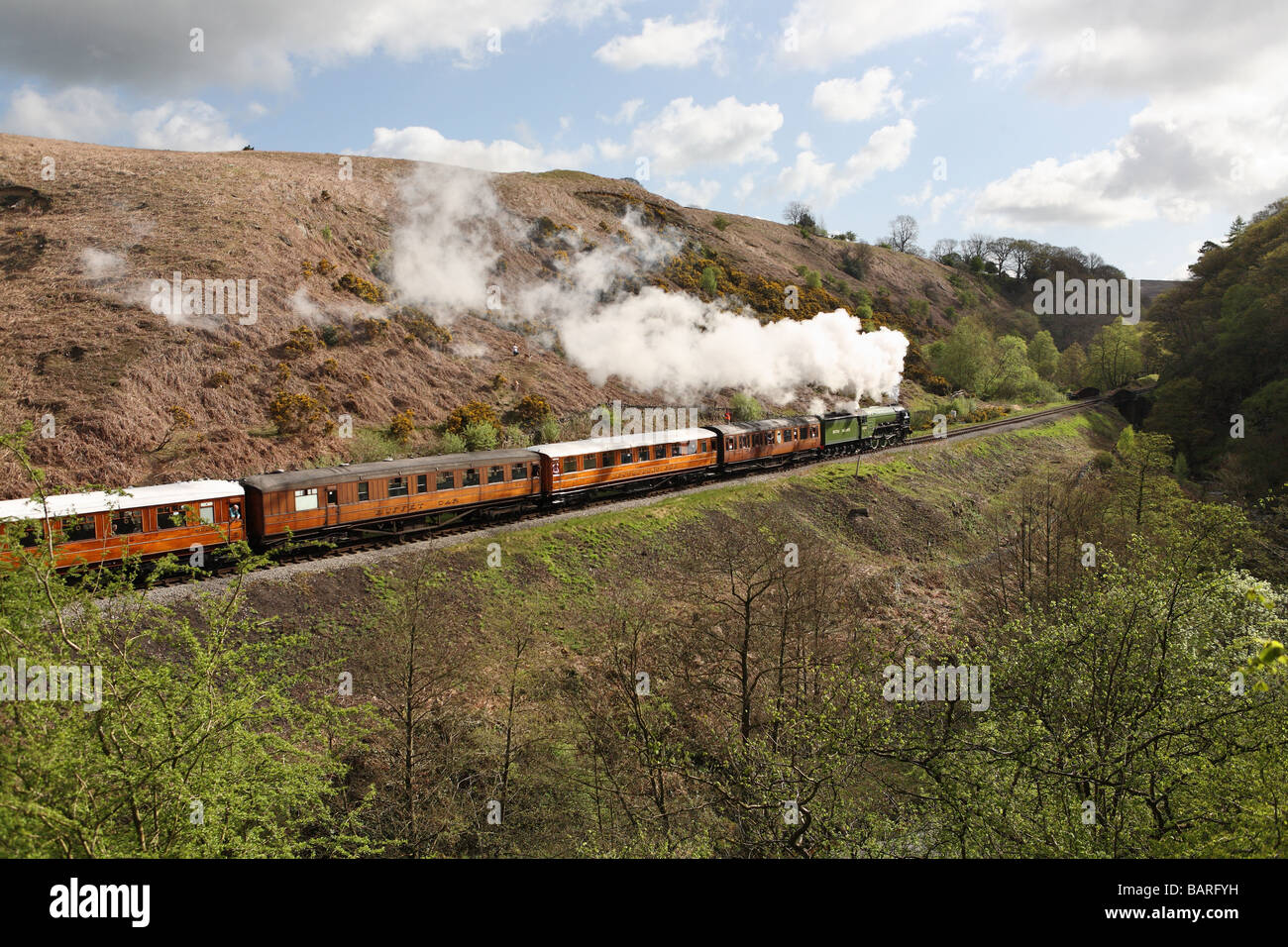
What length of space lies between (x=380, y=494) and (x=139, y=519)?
7090mm

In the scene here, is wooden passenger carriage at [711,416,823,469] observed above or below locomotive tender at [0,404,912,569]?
above

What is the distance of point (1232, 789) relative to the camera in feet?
32.4

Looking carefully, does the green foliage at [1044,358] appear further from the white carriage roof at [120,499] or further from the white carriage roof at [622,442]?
the white carriage roof at [120,499]

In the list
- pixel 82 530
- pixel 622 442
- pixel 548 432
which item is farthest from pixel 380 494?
pixel 548 432

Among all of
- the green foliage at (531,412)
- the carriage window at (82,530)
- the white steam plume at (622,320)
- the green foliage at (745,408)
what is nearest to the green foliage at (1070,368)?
the white steam plume at (622,320)

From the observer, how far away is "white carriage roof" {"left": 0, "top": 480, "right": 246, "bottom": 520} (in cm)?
1758

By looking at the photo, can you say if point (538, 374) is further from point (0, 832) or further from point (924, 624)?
point (0, 832)

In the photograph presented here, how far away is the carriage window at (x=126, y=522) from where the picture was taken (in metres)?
19.2

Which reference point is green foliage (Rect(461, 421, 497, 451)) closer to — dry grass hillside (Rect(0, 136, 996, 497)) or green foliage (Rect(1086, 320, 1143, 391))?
dry grass hillside (Rect(0, 136, 996, 497))

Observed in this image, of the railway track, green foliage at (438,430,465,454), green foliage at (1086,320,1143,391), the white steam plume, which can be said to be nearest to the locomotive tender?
the railway track

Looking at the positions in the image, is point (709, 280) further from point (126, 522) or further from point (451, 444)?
point (126, 522)

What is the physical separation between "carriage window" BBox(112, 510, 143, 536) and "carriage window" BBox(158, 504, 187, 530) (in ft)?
1.63

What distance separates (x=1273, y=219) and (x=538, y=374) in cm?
7538
